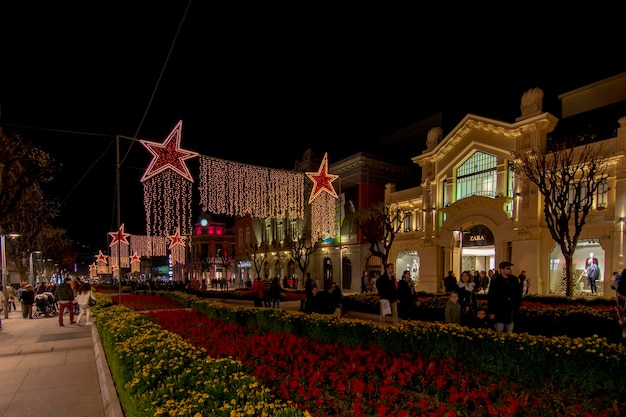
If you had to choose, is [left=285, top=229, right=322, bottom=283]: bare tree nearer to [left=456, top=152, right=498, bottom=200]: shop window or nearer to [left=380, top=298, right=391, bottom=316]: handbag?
[left=456, top=152, right=498, bottom=200]: shop window

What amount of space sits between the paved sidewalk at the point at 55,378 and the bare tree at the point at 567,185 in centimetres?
1813

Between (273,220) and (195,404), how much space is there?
49786mm

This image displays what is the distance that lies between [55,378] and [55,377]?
81 millimetres

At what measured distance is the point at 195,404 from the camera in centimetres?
369

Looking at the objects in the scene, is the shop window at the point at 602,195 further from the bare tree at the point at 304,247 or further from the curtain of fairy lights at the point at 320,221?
the bare tree at the point at 304,247

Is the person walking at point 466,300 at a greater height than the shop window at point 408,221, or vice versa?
the shop window at point 408,221

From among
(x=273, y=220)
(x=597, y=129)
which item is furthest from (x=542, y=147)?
(x=273, y=220)

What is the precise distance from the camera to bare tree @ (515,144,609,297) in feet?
56.4

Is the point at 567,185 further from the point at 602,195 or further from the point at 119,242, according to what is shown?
the point at 119,242

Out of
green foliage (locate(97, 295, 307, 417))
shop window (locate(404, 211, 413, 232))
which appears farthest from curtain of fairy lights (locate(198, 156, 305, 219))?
shop window (locate(404, 211, 413, 232))

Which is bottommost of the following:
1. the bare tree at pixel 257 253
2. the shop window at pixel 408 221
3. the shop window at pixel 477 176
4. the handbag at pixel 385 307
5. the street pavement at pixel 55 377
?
the bare tree at pixel 257 253

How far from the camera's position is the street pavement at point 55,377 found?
6.12 m

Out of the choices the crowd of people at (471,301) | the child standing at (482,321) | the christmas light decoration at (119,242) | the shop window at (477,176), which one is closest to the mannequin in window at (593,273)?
the shop window at (477,176)

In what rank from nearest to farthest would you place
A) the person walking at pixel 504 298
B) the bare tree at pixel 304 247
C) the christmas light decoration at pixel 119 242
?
the person walking at pixel 504 298 < the christmas light decoration at pixel 119 242 < the bare tree at pixel 304 247
